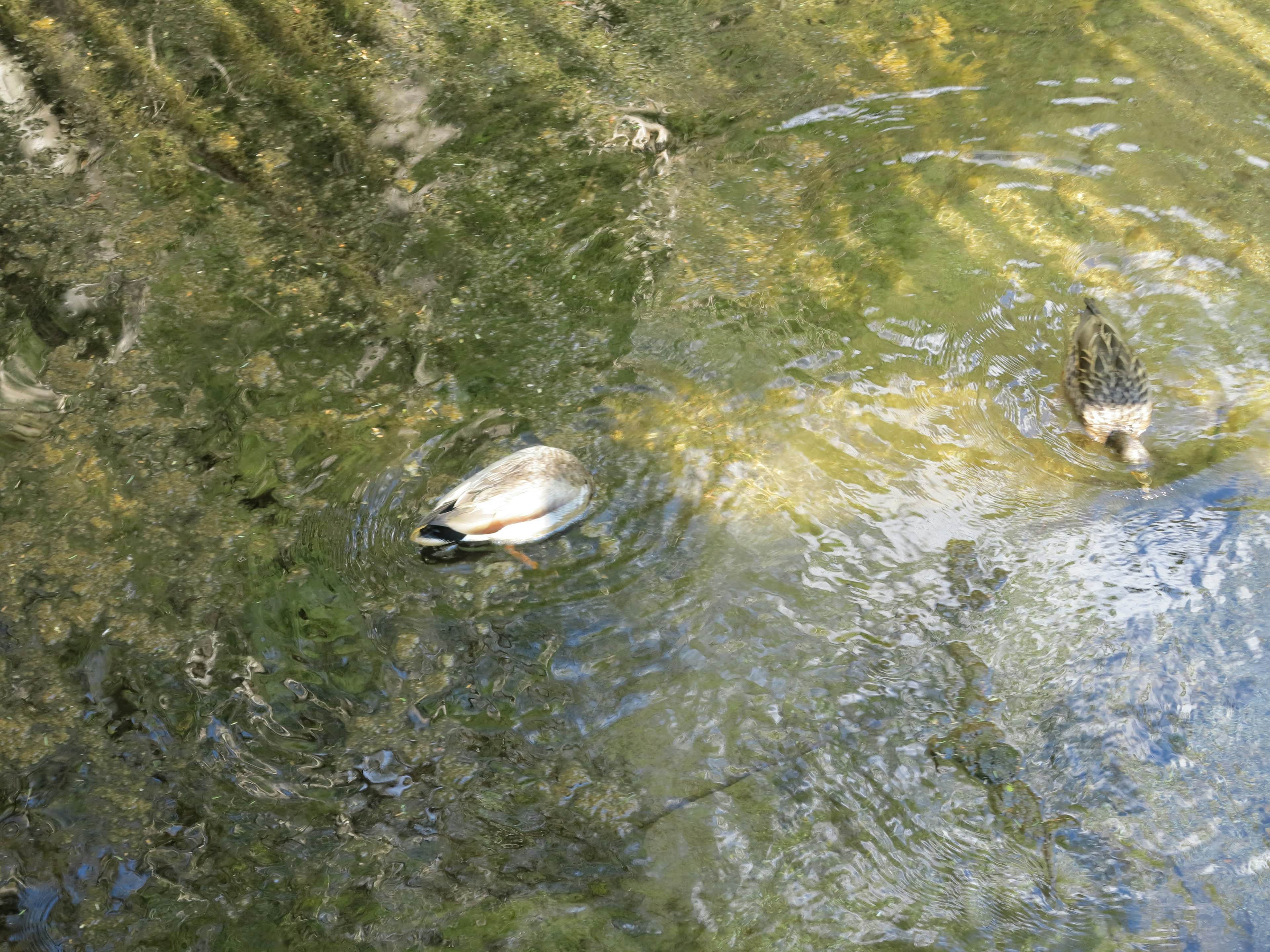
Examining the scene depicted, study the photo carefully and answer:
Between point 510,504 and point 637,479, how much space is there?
570 millimetres

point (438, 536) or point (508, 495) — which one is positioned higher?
point (508, 495)

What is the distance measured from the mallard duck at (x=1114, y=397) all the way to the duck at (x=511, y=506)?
201cm

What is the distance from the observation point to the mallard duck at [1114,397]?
3.73m

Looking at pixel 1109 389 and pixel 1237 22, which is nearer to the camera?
pixel 1109 389

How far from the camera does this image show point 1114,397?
3.72 meters

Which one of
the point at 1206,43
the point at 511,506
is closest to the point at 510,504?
the point at 511,506

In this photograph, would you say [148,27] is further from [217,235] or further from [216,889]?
[216,889]

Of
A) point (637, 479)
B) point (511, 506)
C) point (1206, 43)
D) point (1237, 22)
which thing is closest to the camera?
point (511, 506)

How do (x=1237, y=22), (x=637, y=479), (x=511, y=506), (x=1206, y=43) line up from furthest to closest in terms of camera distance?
(x=1237, y=22)
(x=1206, y=43)
(x=637, y=479)
(x=511, y=506)

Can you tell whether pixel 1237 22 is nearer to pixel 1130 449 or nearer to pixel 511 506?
pixel 1130 449

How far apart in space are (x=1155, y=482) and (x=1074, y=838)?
1565mm

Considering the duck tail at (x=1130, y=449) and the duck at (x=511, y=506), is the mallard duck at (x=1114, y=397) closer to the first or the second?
the duck tail at (x=1130, y=449)

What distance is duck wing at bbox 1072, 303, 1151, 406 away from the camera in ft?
12.2

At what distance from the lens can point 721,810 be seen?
2863 millimetres
